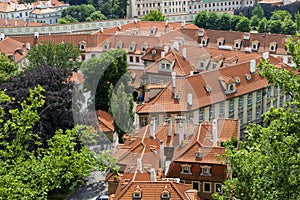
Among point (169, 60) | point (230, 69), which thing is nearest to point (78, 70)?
point (169, 60)

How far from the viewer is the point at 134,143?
27.6 metres

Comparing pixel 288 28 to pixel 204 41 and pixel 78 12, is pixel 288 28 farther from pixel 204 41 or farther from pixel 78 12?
pixel 78 12

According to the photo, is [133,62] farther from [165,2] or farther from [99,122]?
[165,2]

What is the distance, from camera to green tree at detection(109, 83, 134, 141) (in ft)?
112

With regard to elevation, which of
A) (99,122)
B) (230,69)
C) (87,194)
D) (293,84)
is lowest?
(87,194)

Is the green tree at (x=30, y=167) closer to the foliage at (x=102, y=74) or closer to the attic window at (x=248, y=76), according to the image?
the attic window at (x=248, y=76)

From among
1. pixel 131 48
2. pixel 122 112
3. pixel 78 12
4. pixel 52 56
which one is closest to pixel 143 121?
pixel 122 112

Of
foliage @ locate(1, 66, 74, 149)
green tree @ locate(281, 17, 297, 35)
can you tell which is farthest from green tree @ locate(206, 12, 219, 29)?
foliage @ locate(1, 66, 74, 149)

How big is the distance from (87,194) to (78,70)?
15.0m

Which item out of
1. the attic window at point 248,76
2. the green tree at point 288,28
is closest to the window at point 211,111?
the attic window at point 248,76

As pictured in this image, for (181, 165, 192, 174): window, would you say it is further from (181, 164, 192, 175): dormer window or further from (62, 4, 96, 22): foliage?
(62, 4, 96, 22): foliage

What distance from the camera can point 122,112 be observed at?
34.4 m

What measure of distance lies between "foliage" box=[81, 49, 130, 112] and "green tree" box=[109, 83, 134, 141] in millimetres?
5292

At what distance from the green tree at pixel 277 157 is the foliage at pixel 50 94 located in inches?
683
